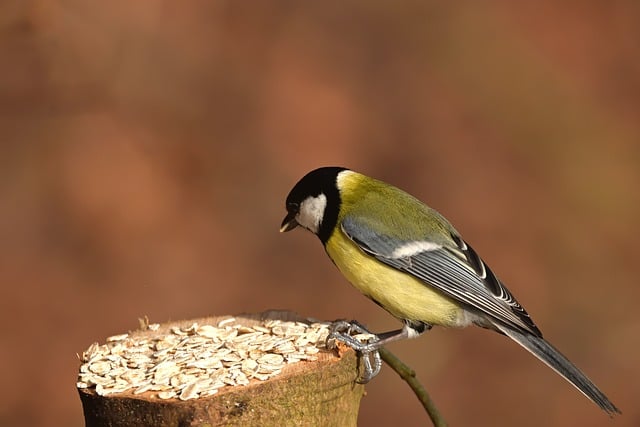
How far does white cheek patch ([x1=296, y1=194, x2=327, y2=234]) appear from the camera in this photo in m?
1.92

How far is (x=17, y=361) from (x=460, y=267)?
74.4 inches

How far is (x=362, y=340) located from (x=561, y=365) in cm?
47

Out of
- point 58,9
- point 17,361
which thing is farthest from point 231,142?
point 17,361

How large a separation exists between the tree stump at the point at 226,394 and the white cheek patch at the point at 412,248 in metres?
0.36

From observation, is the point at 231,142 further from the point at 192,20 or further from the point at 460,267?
the point at 460,267

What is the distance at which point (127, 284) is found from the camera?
3.25 meters

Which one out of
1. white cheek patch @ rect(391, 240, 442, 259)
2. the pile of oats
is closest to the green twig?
the pile of oats

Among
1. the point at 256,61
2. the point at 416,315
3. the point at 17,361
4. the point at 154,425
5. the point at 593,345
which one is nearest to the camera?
the point at 154,425

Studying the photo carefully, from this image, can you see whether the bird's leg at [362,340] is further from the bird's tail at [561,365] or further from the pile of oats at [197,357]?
the bird's tail at [561,365]

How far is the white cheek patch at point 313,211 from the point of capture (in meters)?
1.92

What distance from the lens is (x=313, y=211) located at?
1.93 m

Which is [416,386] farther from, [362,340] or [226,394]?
[226,394]

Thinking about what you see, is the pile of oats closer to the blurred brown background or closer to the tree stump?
the tree stump

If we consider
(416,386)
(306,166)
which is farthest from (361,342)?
(306,166)
